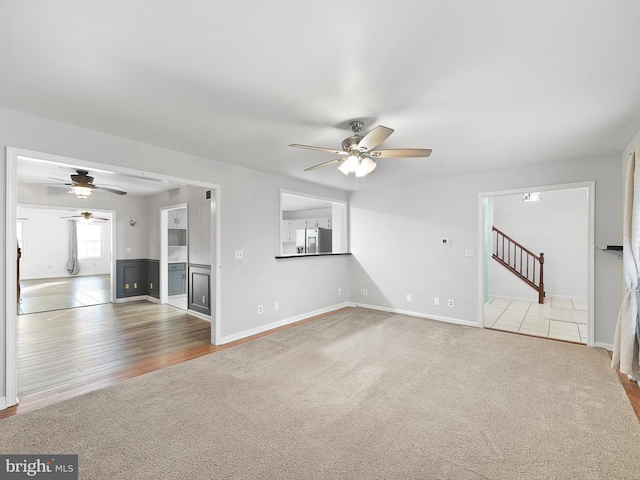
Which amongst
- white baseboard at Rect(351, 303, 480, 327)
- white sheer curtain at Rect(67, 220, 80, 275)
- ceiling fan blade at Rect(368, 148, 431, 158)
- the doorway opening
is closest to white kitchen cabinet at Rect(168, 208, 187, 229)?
the doorway opening

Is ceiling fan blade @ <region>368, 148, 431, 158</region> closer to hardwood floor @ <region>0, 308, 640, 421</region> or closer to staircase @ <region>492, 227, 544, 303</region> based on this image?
hardwood floor @ <region>0, 308, 640, 421</region>

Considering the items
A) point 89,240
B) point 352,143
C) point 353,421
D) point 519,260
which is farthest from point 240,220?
point 89,240

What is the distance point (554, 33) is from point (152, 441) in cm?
343

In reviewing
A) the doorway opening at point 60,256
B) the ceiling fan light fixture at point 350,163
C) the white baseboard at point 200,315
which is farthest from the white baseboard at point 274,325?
the doorway opening at point 60,256

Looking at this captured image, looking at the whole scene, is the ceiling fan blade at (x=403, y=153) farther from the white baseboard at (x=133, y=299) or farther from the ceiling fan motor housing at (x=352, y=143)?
the white baseboard at (x=133, y=299)

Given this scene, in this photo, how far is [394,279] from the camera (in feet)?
18.0

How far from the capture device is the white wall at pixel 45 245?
10.1 m

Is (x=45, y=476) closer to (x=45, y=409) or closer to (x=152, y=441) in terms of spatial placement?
(x=152, y=441)

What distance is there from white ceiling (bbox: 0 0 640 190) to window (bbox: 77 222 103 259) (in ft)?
36.0

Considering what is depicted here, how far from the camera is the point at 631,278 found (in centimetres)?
274

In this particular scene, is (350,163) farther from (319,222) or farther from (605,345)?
(319,222)

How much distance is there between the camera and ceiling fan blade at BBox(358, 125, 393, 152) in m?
2.16

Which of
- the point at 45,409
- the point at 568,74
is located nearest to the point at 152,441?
the point at 45,409

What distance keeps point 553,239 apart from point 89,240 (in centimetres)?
1535
